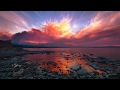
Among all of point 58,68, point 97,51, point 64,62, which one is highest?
point 97,51

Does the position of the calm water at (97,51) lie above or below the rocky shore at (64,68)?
above

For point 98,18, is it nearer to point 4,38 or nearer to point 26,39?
point 26,39

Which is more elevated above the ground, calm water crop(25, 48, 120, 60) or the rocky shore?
calm water crop(25, 48, 120, 60)

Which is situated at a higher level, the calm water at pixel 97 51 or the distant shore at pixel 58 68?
the calm water at pixel 97 51

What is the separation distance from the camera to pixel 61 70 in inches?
120

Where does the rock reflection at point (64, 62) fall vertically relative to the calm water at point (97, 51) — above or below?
below

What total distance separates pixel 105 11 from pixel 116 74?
1.08m

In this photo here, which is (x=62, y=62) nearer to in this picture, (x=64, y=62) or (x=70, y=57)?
(x=64, y=62)

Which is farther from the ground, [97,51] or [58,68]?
[97,51]

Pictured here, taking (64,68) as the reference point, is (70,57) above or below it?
above

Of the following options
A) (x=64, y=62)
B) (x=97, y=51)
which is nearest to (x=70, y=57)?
(x=64, y=62)

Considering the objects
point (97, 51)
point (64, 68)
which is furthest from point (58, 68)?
point (97, 51)

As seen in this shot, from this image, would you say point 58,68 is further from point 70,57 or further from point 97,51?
point 97,51

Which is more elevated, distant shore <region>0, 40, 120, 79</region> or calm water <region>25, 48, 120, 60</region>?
calm water <region>25, 48, 120, 60</region>
